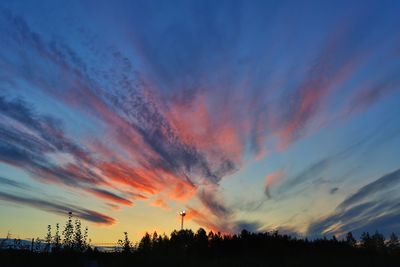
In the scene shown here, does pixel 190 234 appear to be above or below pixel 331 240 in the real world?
above

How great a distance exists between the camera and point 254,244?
58656mm

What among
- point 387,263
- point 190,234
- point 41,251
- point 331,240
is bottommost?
point 387,263

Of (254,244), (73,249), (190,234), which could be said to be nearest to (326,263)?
(73,249)

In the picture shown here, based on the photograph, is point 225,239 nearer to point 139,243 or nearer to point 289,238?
point 289,238

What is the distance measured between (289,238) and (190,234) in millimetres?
17035

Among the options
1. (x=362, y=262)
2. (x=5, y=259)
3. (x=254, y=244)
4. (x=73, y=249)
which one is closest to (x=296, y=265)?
(x=362, y=262)

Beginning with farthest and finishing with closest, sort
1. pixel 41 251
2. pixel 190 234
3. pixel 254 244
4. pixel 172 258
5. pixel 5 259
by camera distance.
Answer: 1. pixel 190 234
2. pixel 254 244
3. pixel 172 258
4. pixel 41 251
5. pixel 5 259

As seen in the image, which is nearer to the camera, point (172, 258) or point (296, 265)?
point (172, 258)

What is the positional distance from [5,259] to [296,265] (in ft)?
52.4

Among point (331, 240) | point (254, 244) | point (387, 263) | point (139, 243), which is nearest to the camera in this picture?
point (139, 243)


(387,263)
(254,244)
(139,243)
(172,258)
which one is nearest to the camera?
(172,258)

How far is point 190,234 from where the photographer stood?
72312 millimetres

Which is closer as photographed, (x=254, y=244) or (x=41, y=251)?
(x=41, y=251)

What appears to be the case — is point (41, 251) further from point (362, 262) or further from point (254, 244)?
point (254, 244)
